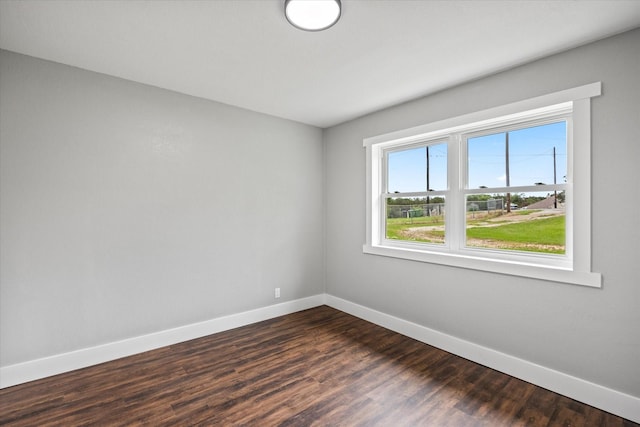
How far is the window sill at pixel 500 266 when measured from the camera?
219cm

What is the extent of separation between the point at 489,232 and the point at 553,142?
0.93 metres

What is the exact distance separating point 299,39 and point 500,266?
2.46m

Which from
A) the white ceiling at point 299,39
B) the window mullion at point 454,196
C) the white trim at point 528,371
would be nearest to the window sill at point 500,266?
the window mullion at point 454,196

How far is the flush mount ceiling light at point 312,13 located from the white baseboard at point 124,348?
9.88 feet

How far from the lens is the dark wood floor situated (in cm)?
200

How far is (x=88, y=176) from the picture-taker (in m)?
2.66

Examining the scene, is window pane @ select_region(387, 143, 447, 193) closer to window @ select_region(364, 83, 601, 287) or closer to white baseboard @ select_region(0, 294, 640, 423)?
window @ select_region(364, 83, 601, 287)

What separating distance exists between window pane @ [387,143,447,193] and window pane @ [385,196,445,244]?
15 centimetres

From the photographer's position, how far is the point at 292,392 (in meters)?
2.29

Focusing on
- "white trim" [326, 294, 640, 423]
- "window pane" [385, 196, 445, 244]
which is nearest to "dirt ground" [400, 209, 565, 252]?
"window pane" [385, 196, 445, 244]

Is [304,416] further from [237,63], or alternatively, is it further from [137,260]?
[237,63]

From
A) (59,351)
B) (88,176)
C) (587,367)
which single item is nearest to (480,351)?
(587,367)

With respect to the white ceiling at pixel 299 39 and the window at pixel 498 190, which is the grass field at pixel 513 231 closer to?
the window at pixel 498 190

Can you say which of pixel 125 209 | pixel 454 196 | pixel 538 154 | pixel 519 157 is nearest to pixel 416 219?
pixel 454 196
